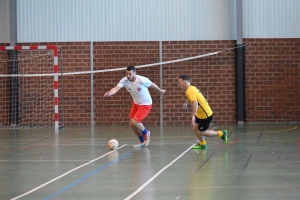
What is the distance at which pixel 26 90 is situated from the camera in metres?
25.8

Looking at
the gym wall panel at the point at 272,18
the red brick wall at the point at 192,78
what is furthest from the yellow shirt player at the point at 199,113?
the gym wall panel at the point at 272,18

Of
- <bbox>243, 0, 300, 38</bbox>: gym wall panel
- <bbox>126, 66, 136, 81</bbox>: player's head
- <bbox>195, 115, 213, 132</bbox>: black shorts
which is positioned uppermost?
<bbox>243, 0, 300, 38</bbox>: gym wall panel

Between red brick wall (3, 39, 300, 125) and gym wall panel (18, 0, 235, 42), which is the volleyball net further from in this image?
gym wall panel (18, 0, 235, 42)

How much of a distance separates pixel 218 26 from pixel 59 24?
6183mm

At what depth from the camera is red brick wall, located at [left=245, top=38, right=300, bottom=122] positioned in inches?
995

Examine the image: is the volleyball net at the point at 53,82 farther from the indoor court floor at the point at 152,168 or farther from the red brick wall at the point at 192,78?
the indoor court floor at the point at 152,168

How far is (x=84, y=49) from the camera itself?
25828 mm

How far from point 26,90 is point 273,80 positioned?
375 inches

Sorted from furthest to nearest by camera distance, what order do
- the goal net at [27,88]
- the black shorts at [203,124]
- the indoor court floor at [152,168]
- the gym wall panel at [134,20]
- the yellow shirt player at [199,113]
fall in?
the gym wall panel at [134,20], the goal net at [27,88], the black shorts at [203,124], the yellow shirt player at [199,113], the indoor court floor at [152,168]

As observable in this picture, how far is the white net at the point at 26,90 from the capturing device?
2555cm

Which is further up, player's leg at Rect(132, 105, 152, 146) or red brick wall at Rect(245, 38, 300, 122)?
red brick wall at Rect(245, 38, 300, 122)

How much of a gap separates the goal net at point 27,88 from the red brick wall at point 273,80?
761cm

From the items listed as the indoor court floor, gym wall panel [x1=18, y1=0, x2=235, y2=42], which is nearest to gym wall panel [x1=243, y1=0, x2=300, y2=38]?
gym wall panel [x1=18, y1=0, x2=235, y2=42]

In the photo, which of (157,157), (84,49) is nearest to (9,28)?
(84,49)
